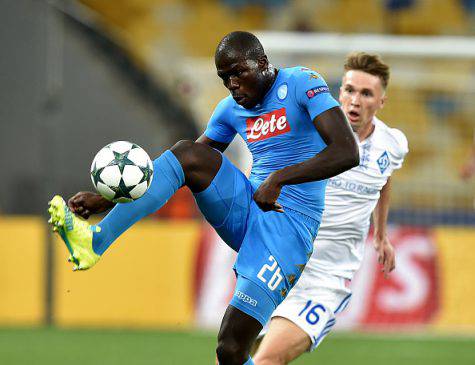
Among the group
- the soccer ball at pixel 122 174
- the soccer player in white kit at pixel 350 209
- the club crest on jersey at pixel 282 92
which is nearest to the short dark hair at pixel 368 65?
the soccer player in white kit at pixel 350 209

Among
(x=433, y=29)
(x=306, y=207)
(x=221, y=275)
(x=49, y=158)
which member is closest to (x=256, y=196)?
(x=306, y=207)

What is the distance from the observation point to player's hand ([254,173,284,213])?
487 cm

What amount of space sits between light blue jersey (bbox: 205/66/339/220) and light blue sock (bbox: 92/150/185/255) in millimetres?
588

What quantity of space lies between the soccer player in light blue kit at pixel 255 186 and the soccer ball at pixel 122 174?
0.08 metres

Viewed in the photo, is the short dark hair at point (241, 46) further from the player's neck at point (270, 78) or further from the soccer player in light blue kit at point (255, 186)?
the player's neck at point (270, 78)

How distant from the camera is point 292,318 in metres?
6.02

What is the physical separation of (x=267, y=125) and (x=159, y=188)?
28.4 inches

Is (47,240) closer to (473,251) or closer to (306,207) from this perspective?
(473,251)

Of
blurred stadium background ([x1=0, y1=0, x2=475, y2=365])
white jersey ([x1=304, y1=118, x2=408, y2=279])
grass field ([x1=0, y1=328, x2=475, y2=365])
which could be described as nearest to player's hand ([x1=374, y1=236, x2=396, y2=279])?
white jersey ([x1=304, y1=118, x2=408, y2=279])

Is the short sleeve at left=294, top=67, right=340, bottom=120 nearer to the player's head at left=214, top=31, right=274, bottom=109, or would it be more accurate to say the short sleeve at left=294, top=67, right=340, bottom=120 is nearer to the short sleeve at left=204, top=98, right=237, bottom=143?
the player's head at left=214, top=31, right=274, bottom=109

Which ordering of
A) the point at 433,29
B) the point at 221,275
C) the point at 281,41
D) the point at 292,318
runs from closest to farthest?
1. the point at 292,318
2. the point at 221,275
3. the point at 281,41
4. the point at 433,29

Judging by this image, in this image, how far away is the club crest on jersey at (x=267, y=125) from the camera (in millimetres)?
5402

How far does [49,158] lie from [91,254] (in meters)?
6.96

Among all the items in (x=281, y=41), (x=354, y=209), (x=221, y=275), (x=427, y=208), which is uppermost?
(x=281, y=41)
